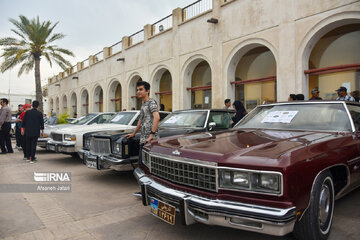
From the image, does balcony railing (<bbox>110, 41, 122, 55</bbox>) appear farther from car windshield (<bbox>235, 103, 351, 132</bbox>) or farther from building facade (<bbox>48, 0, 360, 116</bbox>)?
car windshield (<bbox>235, 103, 351, 132</bbox>)

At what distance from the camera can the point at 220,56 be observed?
12289 millimetres

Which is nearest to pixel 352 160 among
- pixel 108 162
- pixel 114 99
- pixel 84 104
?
pixel 108 162

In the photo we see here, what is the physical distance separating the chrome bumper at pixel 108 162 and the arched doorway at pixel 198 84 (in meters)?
9.50

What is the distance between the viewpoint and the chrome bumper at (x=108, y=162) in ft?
16.3

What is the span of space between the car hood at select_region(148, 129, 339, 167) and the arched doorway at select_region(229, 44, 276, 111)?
868 cm

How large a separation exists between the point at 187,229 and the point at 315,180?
155 cm

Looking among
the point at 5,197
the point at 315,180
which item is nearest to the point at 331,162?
the point at 315,180

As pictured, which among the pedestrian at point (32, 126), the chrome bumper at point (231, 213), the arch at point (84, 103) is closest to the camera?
the chrome bumper at point (231, 213)

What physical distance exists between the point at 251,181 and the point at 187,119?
408cm

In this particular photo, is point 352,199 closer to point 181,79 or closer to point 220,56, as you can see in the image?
point 220,56

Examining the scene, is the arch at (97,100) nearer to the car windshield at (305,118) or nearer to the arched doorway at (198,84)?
the arched doorway at (198,84)

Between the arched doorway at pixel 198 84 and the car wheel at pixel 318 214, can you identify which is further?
the arched doorway at pixel 198 84

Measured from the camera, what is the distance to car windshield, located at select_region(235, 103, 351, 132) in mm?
3562

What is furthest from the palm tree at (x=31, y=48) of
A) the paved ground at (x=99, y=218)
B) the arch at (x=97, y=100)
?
the paved ground at (x=99, y=218)
